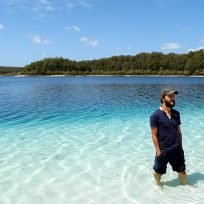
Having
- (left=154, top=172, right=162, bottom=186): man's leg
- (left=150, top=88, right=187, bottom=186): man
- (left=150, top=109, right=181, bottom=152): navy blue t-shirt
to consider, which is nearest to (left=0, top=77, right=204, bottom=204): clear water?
(left=154, top=172, right=162, bottom=186): man's leg

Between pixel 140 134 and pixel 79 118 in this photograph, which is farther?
pixel 79 118

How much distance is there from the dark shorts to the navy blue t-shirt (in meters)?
0.12

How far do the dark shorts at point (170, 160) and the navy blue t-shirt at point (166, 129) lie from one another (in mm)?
116

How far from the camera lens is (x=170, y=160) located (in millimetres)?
6855

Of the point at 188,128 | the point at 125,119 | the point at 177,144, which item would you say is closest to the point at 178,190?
the point at 177,144

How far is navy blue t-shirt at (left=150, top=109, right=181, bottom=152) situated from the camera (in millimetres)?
6609

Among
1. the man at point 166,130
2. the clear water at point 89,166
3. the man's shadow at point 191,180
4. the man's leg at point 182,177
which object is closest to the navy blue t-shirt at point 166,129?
the man at point 166,130

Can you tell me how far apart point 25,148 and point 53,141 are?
4.60 feet

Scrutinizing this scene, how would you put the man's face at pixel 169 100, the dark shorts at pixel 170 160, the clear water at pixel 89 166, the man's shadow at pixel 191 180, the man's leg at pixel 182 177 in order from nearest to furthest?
the man's face at pixel 169 100, the dark shorts at pixel 170 160, the clear water at pixel 89 166, the man's leg at pixel 182 177, the man's shadow at pixel 191 180

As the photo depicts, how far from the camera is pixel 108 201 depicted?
22.4 ft

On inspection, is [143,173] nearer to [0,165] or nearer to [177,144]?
[177,144]

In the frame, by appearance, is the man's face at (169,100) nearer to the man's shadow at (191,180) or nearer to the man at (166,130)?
the man at (166,130)

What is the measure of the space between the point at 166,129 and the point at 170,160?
703 mm

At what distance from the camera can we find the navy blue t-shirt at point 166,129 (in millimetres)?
6609
